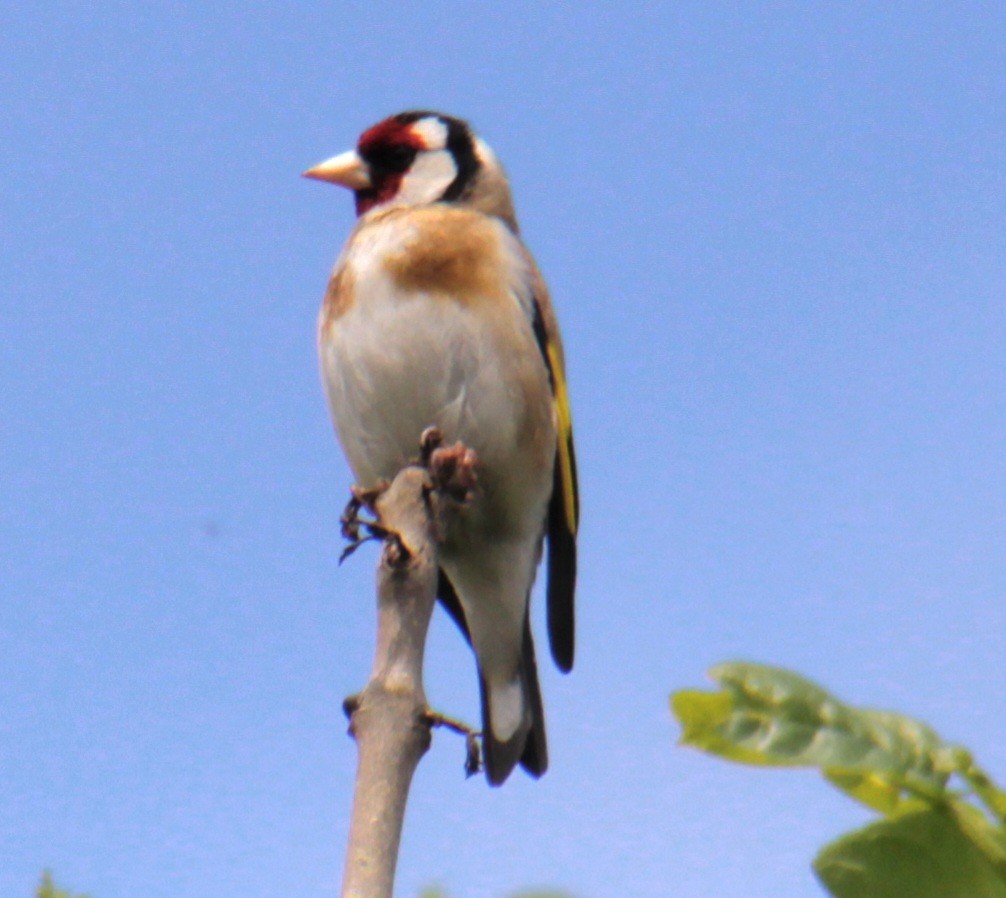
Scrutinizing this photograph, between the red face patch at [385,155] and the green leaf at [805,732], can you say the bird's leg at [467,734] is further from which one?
the red face patch at [385,155]

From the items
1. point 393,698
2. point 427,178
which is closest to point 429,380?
point 427,178

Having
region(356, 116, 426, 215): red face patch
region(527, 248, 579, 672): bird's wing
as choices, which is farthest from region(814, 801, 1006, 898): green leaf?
region(356, 116, 426, 215): red face patch

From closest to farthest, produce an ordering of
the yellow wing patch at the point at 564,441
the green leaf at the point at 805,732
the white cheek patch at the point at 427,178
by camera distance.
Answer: the green leaf at the point at 805,732
the yellow wing patch at the point at 564,441
the white cheek patch at the point at 427,178

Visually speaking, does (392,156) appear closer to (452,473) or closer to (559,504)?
Result: (559,504)

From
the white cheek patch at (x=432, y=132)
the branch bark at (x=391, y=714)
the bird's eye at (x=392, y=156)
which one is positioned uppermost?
the white cheek patch at (x=432, y=132)

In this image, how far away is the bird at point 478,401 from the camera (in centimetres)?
521

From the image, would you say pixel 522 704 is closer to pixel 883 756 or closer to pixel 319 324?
pixel 319 324

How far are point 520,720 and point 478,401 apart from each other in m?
1.13

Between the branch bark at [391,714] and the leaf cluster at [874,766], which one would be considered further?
the branch bark at [391,714]

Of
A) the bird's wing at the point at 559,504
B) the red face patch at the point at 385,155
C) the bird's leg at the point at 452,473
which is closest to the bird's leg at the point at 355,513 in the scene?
the bird's leg at the point at 452,473

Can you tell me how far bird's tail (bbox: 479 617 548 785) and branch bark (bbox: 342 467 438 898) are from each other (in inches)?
83.2

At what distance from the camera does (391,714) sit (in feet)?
6.57

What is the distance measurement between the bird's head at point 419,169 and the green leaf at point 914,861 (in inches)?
204

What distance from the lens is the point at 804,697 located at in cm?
130
